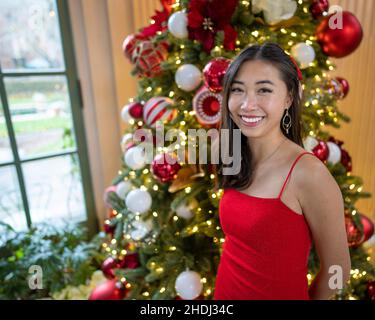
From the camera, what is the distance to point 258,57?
72 cm

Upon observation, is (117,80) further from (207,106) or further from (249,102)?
(249,102)

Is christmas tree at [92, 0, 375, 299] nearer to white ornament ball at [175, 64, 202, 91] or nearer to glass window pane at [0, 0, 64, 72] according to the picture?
white ornament ball at [175, 64, 202, 91]

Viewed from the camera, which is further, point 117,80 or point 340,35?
point 117,80

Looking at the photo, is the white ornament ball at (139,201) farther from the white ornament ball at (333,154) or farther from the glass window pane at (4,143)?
the glass window pane at (4,143)

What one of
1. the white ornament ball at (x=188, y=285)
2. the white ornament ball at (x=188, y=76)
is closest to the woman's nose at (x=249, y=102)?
the white ornament ball at (x=188, y=76)

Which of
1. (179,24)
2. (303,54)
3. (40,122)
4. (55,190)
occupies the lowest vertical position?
(55,190)

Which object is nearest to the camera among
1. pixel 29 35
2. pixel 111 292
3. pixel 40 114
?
pixel 111 292

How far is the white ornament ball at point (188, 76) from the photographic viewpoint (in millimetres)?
1159

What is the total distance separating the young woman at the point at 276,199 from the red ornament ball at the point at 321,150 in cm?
39

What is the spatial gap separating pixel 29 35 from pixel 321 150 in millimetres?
1875

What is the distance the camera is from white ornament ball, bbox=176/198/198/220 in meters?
1.20

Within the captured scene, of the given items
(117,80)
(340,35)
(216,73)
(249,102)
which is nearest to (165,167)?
(216,73)

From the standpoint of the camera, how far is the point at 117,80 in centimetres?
197

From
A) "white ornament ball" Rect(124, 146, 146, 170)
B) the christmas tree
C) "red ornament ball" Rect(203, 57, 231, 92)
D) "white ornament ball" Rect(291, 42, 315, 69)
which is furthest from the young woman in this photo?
"white ornament ball" Rect(124, 146, 146, 170)
